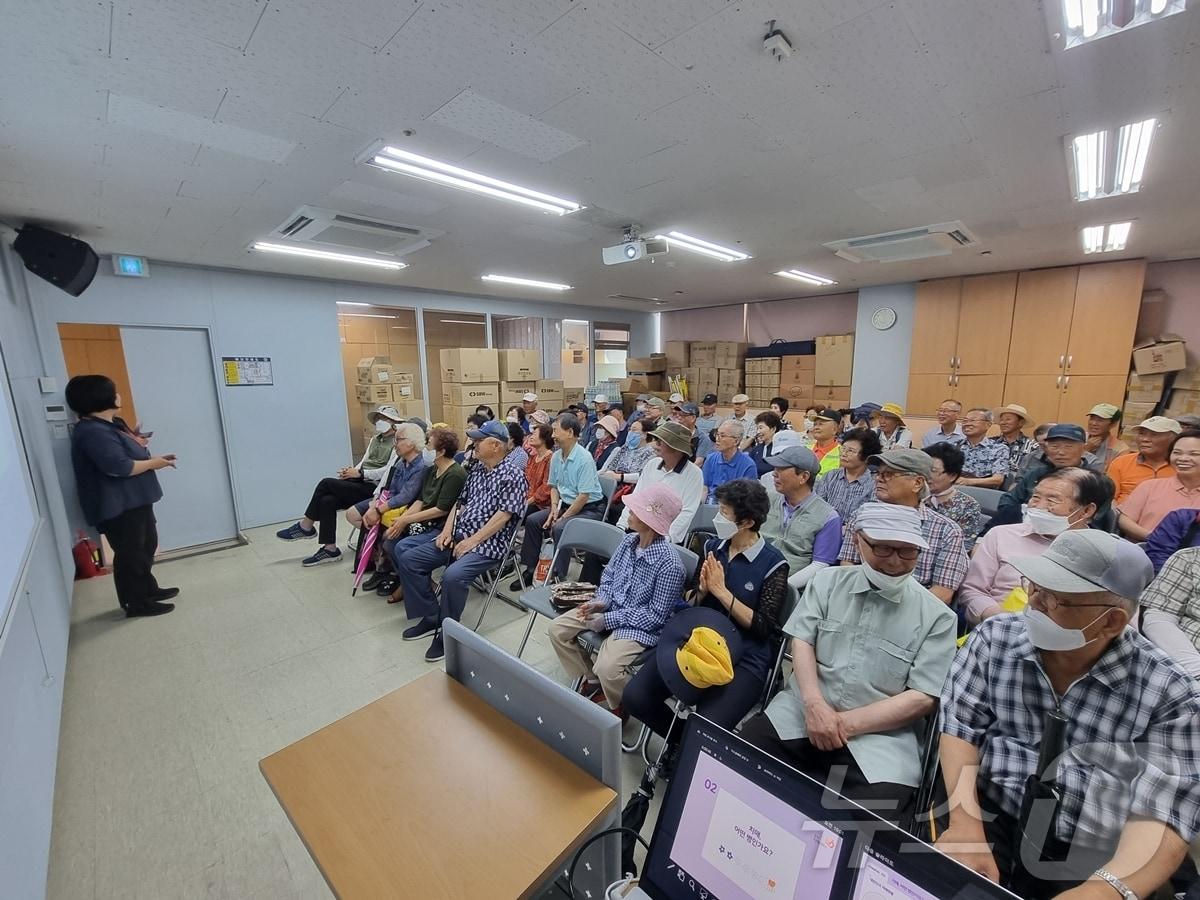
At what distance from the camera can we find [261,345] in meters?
5.14

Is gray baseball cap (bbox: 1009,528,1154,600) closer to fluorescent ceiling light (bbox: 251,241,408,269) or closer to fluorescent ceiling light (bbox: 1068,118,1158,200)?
fluorescent ceiling light (bbox: 1068,118,1158,200)

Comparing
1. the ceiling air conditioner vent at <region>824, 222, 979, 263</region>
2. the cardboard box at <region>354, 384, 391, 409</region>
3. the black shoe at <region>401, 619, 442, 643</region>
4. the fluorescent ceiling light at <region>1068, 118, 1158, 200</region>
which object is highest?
the fluorescent ceiling light at <region>1068, 118, 1158, 200</region>

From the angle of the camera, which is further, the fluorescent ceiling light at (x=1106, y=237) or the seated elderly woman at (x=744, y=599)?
the fluorescent ceiling light at (x=1106, y=237)

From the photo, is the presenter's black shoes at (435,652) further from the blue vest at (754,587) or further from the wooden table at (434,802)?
the blue vest at (754,587)

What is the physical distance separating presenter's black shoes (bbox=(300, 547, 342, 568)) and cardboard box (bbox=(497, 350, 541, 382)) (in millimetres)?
3412

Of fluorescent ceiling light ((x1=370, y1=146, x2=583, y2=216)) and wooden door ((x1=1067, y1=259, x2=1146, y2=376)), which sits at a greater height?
fluorescent ceiling light ((x1=370, y1=146, x2=583, y2=216))

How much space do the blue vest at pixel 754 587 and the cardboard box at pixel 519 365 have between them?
18.0 feet

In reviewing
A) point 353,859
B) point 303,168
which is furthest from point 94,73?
point 353,859

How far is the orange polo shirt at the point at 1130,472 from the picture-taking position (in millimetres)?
2982

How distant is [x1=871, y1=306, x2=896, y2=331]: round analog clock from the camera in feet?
22.0

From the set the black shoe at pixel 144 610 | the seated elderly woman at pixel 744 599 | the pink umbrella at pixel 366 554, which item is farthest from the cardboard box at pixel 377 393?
the seated elderly woman at pixel 744 599

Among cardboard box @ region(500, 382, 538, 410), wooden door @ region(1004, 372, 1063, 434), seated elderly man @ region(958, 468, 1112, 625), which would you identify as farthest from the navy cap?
cardboard box @ region(500, 382, 538, 410)

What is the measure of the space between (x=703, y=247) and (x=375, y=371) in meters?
4.31

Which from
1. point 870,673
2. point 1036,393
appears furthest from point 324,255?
point 1036,393
